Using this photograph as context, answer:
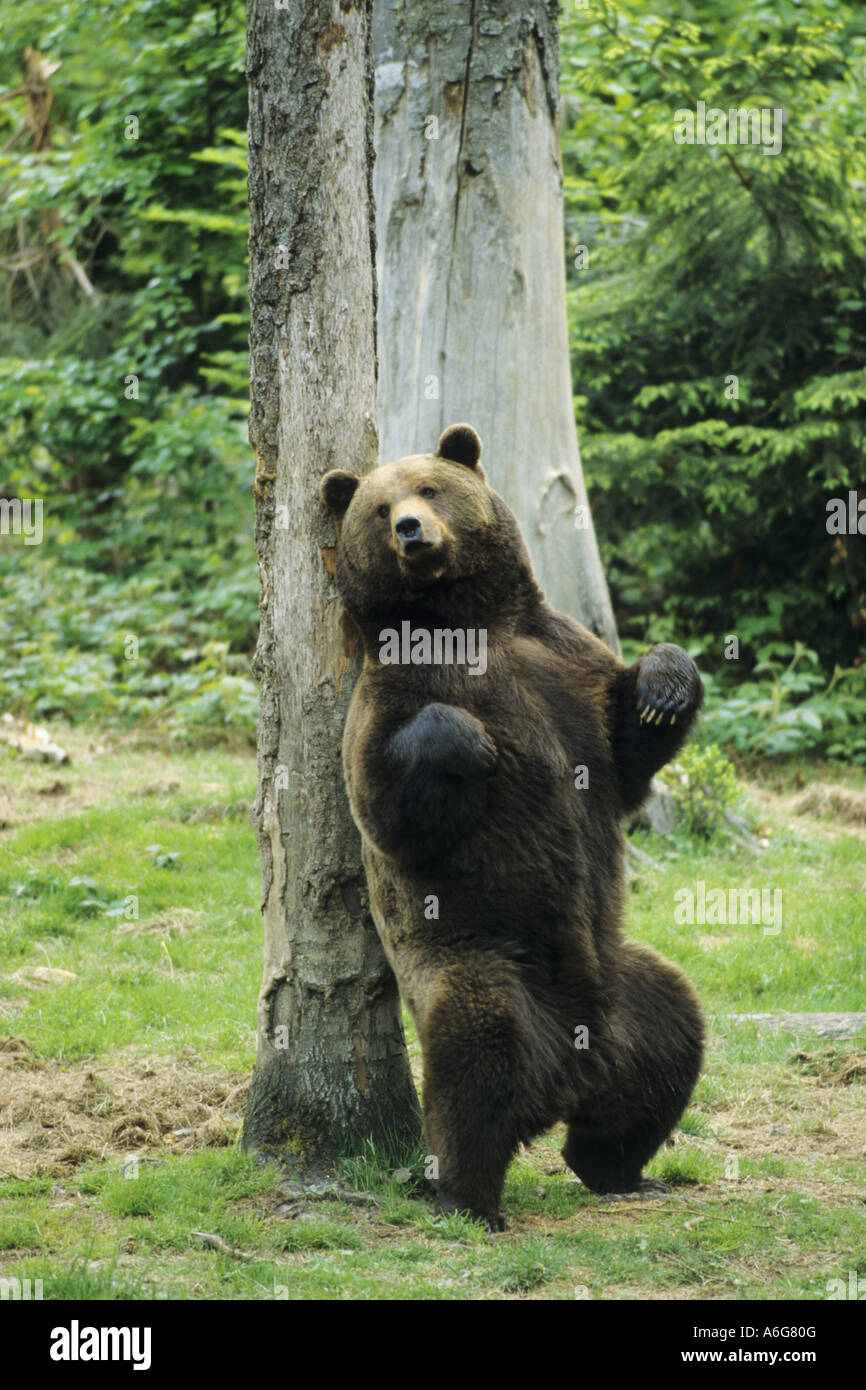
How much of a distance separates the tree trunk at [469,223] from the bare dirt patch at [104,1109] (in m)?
3.73

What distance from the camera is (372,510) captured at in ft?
15.7

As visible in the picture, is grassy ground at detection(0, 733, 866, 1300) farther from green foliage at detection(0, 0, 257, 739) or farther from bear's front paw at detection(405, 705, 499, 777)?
green foliage at detection(0, 0, 257, 739)

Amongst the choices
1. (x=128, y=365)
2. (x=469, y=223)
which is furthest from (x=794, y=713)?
(x=128, y=365)

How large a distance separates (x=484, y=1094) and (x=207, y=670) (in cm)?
872

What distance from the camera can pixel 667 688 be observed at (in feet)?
16.4

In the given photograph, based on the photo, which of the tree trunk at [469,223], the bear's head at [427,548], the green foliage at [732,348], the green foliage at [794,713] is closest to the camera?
the bear's head at [427,548]

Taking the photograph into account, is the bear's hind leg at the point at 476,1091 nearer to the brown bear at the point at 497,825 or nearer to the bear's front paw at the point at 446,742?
the brown bear at the point at 497,825

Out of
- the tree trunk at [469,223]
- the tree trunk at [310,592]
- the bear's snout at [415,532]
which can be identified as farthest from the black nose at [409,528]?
the tree trunk at [469,223]

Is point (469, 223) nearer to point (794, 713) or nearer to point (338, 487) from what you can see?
point (338, 487)

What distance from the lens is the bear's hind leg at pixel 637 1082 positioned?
4.92m

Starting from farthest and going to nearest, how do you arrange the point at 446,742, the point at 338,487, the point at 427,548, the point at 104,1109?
the point at 104,1109, the point at 338,487, the point at 427,548, the point at 446,742

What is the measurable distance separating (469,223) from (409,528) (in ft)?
12.7

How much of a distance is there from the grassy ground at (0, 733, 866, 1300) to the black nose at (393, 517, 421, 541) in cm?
225

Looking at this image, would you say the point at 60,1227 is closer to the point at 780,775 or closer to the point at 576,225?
the point at 780,775
